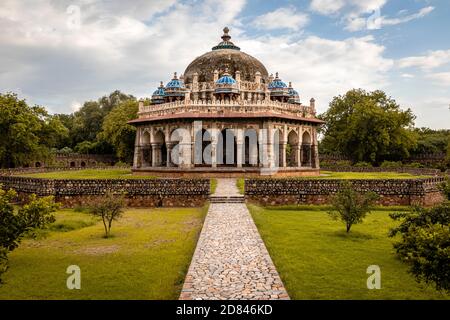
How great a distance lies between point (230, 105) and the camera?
2936cm

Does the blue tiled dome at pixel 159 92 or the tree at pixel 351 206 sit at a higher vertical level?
the blue tiled dome at pixel 159 92

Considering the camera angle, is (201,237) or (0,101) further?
(0,101)

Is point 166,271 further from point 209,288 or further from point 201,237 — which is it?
point 201,237

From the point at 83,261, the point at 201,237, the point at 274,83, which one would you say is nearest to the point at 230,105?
the point at 274,83

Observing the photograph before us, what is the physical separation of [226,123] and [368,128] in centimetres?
2262

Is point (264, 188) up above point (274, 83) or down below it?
below

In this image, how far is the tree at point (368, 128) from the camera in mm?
44812

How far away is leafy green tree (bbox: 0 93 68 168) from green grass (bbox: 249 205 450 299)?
28.9 meters

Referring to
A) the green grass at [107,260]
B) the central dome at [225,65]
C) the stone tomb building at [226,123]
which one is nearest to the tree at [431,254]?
the green grass at [107,260]

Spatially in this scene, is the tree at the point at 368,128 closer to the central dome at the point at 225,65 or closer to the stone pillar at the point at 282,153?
the central dome at the point at 225,65

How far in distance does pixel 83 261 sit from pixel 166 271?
230 cm

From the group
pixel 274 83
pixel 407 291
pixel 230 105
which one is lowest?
pixel 407 291

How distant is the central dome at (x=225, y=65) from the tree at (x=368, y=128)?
45.5ft

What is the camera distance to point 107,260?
966 centimetres
